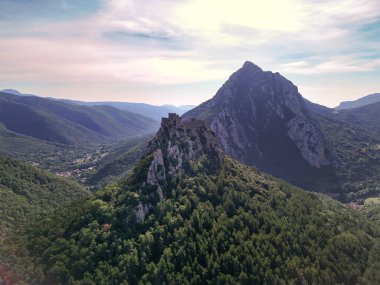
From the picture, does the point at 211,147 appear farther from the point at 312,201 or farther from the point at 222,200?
the point at 312,201

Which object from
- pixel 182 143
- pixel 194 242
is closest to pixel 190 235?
pixel 194 242

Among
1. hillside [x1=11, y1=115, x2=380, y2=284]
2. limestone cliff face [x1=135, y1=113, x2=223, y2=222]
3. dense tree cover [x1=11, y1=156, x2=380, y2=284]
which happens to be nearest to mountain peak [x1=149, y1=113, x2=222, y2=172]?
limestone cliff face [x1=135, y1=113, x2=223, y2=222]

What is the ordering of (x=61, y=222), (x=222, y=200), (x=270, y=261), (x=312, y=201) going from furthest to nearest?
1. (x=312, y=201)
2. (x=222, y=200)
3. (x=61, y=222)
4. (x=270, y=261)

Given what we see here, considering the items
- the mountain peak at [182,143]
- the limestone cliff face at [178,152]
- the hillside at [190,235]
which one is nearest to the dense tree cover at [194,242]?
the hillside at [190,235]

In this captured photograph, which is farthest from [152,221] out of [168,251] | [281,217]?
[281,217]

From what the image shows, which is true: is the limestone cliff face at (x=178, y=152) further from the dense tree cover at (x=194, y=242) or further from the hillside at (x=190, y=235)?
the dense tree cover at (x=194, y=242)

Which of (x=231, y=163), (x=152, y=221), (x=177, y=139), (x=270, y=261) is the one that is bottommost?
(x=270, y=261)
